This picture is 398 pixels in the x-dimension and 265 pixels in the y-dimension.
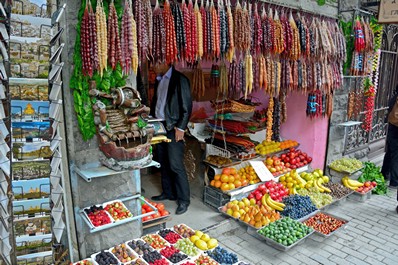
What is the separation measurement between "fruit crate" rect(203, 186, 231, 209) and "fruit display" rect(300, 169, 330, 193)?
5.81 feet

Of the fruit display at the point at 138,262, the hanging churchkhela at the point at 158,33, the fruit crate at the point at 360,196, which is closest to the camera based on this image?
the fruit display at the point at 138,262

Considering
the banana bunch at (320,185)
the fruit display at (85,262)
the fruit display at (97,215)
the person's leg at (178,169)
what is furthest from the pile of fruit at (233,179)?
the fruit display at (85,262)

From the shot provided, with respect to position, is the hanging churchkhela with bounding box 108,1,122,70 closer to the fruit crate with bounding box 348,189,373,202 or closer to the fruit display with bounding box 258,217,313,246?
the fruit display with bounding box 258,217,313,246

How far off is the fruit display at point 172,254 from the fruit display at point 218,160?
1.96m

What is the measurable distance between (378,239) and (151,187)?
12.5ft

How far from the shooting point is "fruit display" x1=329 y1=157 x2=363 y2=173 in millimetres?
6498

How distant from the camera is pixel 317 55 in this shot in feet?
17.6

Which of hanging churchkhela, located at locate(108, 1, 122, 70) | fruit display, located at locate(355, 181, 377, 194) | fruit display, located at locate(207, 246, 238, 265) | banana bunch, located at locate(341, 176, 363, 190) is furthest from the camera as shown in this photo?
banana bunch, located at locate(341, 176, 363, 190)

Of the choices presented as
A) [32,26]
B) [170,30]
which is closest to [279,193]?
[170,30]

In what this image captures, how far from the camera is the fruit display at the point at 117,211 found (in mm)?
3383

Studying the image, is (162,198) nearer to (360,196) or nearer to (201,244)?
(201,244)

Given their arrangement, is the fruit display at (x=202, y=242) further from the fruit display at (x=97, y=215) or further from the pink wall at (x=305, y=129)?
the pink wall at (x=305, y=129)

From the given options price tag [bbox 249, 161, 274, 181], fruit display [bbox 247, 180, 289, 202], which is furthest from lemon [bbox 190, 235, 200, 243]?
price tag [bbox 249, 161, 274, 181]

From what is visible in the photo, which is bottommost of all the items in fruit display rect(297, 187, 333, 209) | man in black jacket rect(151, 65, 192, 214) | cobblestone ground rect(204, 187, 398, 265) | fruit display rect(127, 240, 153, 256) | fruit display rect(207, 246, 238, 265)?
cobblestone ground rect(204, 187, 398, 265)
